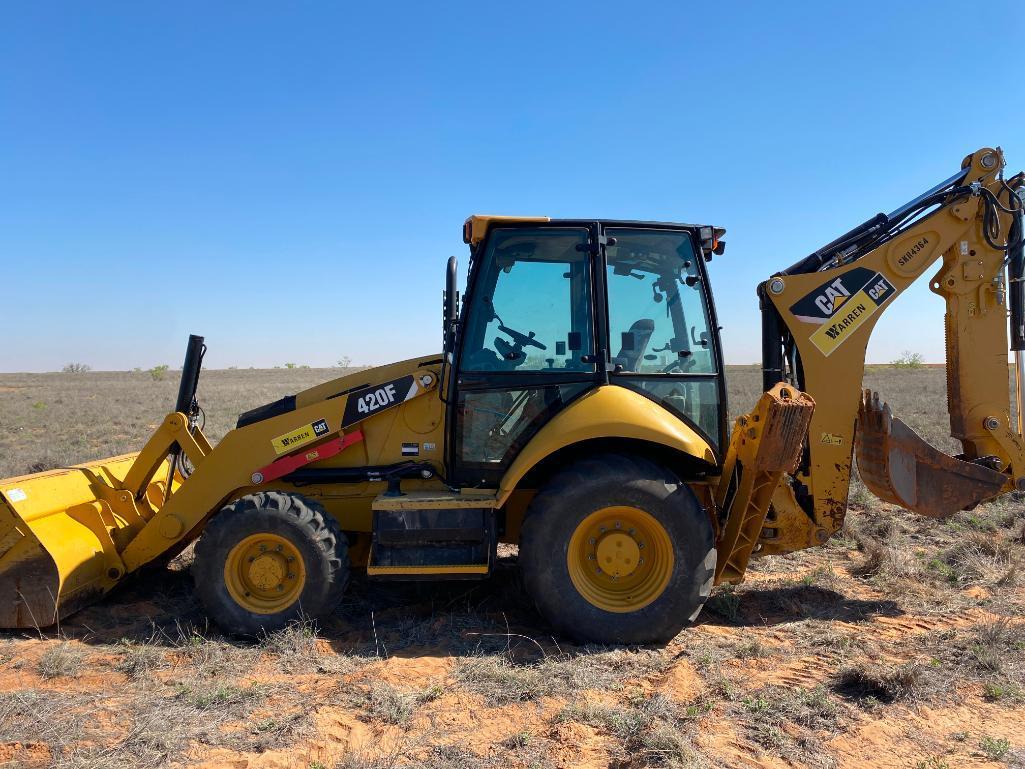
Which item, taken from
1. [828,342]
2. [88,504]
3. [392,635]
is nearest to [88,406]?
[88,504]

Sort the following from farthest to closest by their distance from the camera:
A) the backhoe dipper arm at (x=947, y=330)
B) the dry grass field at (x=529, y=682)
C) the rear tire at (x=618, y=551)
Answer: the backhoe dipper arm at (x=947, y=330), the rear tire at (x=618, y=551), the dry grass field at (x=529, y=682)

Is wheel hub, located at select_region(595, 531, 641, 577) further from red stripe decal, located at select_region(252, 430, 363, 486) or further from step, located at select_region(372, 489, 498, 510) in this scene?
red stripe decal, located at select_region(252, 430, 363, 486)

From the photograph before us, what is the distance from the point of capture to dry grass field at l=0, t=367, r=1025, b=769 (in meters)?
3.24

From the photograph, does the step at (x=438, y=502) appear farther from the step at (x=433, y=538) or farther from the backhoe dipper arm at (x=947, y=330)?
the backhoe dipper arm at (x=947, y=330)

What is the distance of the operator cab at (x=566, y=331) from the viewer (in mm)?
4770

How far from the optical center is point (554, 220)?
189 inches

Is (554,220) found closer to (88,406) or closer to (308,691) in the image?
(308,691)

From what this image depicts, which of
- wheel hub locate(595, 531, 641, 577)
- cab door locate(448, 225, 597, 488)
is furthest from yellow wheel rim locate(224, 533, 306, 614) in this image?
wheel hub locate(595, 531, 641, 577)

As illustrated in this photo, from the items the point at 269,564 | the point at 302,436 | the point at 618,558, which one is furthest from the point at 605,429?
the point at 269,564

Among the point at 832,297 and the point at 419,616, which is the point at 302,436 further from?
the point at 832,297

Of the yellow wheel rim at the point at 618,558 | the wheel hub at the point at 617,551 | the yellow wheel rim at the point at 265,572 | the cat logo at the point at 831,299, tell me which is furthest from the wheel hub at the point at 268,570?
the cat logo at the point at 831,299

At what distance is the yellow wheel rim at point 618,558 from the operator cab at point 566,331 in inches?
28.6

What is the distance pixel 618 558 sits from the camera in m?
4.54

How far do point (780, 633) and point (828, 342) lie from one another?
1.97 m
